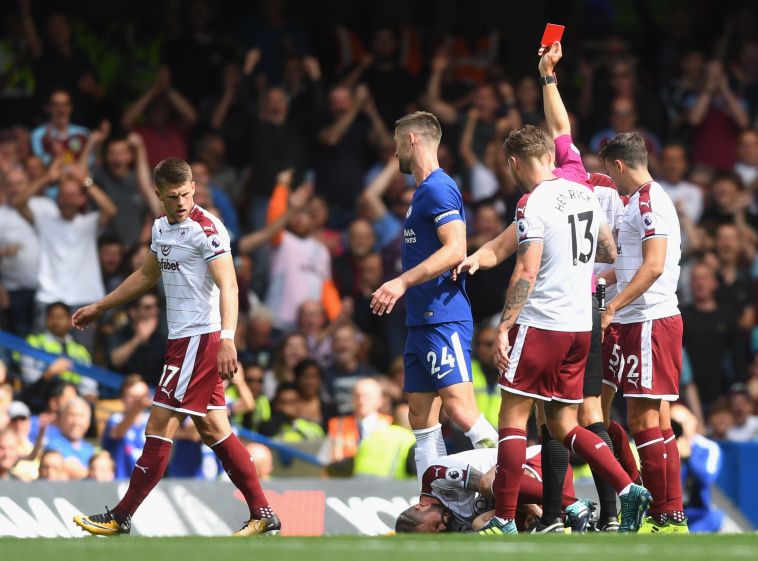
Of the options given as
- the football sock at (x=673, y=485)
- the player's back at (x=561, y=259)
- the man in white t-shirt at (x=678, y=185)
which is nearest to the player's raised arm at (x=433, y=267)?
the player's back at (x=561, y=259)

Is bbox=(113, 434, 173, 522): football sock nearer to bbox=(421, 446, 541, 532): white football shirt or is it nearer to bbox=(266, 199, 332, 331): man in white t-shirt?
bbox=(421, 446, 541, 532): white football shirt

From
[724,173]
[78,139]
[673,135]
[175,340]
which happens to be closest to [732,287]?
[724,173]

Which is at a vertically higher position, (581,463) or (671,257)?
(671,257)

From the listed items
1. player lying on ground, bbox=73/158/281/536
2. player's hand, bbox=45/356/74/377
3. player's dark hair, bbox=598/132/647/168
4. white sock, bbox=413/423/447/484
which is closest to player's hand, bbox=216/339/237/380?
player lying on ground, bbox=73/158/281/536

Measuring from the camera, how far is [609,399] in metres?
10.0

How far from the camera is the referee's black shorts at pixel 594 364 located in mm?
9555

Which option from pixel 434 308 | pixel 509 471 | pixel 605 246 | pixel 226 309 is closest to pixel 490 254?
pixel 434 308

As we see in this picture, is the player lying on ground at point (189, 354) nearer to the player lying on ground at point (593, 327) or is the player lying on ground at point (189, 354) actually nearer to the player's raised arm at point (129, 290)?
the player's raised arm at point (129, 290)

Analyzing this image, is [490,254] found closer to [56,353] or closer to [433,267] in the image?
[433,267]

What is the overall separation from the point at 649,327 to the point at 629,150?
1106mm

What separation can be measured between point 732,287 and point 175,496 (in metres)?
7.55

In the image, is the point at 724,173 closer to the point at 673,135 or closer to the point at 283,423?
the point at 673,135

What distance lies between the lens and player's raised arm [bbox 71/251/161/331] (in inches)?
391

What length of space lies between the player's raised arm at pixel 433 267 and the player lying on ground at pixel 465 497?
47.9 inches
